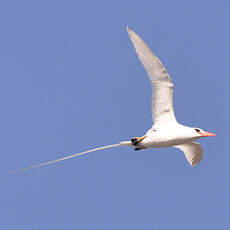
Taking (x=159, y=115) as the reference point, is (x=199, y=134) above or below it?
below

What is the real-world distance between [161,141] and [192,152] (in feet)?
6.56

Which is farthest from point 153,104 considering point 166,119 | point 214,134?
point 214,134

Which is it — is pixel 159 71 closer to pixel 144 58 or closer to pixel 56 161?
pixel 144 58

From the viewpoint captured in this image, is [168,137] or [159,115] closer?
[168,137]

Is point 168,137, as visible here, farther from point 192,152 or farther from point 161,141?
point 192,152

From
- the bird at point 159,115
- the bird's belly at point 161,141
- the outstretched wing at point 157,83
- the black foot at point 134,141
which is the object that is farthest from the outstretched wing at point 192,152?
the black foot at point 134,141

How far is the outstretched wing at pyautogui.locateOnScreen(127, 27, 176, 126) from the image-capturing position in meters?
16.7

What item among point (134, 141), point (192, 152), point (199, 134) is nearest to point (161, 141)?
point (134, 141)

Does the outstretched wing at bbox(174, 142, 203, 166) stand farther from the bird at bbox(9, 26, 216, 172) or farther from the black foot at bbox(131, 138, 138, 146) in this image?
the black foot at bbox(131, 138, 138, 146)

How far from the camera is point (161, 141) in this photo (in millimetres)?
16938

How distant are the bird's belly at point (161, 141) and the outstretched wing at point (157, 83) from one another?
45 cm

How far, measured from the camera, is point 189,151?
18.7 metres

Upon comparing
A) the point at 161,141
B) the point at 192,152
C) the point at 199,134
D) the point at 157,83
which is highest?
the point at 157,83

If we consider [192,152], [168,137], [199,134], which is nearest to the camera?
[168,137]
